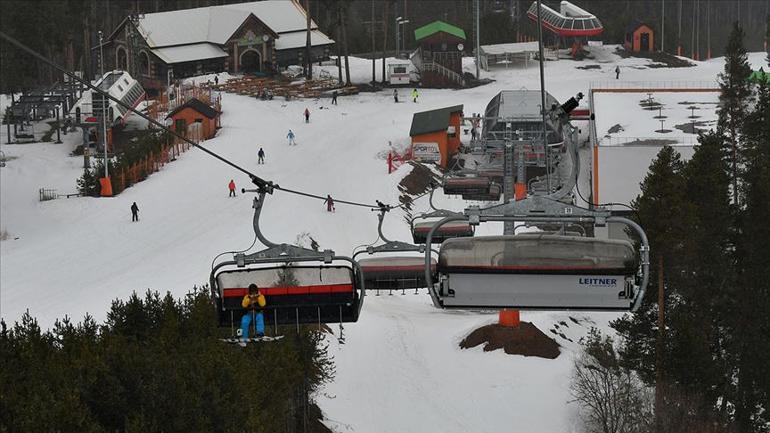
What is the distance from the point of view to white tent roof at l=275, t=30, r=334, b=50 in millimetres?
97500

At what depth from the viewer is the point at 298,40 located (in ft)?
324

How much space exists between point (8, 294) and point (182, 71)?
153 feet

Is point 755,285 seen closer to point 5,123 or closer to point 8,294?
point 8,294

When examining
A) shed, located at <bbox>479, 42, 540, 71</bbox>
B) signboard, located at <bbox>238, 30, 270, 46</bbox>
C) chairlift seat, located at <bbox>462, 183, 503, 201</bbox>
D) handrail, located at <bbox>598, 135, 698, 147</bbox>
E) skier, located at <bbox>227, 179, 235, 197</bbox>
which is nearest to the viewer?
chairlift seat, located at <bbox>462, 183, 503, 201</bbox>

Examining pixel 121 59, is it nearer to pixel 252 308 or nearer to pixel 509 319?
pixel 509 319

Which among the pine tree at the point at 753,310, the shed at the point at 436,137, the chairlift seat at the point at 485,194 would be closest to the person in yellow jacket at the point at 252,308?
the chairlift seat at the point at 485,194

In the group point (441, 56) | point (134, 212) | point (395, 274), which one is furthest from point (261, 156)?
point (395, 274)

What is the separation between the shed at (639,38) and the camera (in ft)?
338

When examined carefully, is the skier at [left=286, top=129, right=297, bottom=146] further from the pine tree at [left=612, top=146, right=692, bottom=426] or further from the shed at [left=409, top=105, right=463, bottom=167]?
the pine tree at [left=612, top=146, right=692, bottom=426]

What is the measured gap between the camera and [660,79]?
92125mm

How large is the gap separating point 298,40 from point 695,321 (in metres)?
63.7

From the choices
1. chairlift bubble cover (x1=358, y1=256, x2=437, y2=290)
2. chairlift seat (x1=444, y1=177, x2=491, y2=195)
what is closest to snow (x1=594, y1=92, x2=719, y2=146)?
chairlift seat (x1=444, y1=177, x2=491, y2=195)

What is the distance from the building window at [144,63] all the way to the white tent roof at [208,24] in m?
1.20

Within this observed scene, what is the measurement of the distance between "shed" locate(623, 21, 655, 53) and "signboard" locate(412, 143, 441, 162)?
3746cm
